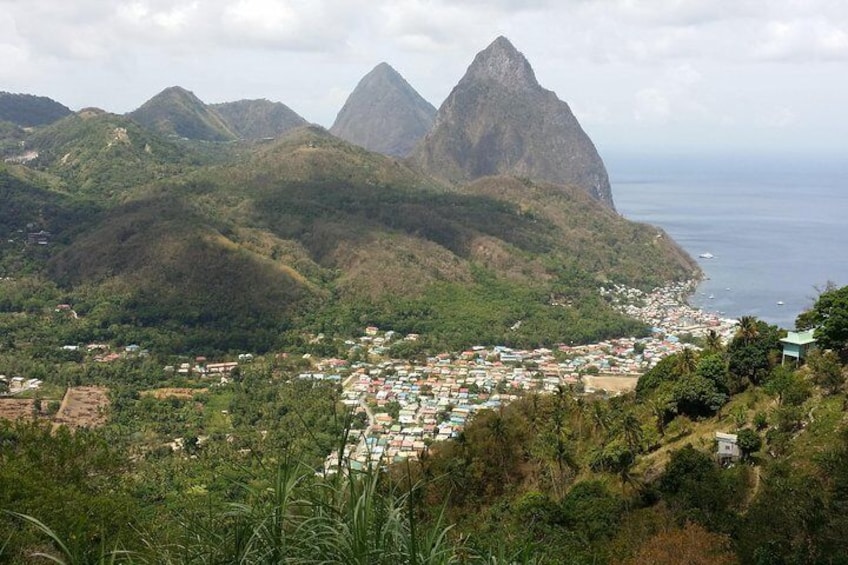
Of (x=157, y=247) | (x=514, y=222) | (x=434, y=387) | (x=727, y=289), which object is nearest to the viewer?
(x=434, y=387)

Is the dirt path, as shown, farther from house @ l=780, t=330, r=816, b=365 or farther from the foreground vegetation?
house @ l=780, t=330, r=816, b=365

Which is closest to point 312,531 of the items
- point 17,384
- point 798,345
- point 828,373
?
point 828,373

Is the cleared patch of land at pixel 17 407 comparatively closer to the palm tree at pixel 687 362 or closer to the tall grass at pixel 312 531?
the palm tree at pixel 687 362

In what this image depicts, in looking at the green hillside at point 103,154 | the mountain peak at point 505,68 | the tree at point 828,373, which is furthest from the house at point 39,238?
the mountain peak at point 505,68

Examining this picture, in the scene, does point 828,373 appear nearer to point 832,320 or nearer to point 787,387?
point 787,387

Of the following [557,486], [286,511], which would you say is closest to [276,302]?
[557,486]

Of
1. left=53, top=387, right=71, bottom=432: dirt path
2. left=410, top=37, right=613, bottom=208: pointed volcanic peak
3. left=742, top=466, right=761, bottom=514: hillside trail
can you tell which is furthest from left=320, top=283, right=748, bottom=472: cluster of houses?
left=410, top=37, right=613, bottom=208: pointed volcanic peak

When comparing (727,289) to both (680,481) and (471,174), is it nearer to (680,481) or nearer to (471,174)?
(680,481)
